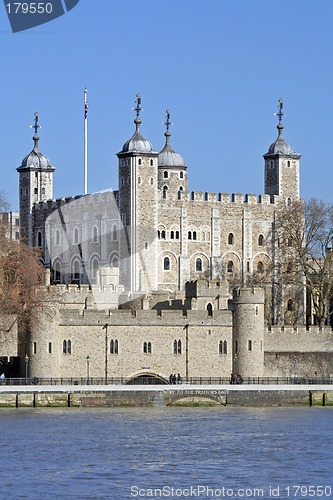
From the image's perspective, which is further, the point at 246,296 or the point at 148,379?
the point at 246,296

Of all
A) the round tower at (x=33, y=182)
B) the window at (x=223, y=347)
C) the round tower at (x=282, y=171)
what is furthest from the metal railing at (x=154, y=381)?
the round tower at (x=33, y=182)

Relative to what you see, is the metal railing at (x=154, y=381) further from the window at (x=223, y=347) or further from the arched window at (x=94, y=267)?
the arched window at (x=94, y=267)

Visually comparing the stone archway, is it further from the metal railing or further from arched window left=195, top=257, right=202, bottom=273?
arched window left=195, top=257, right=202, bottom=273

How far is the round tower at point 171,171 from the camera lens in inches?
4311

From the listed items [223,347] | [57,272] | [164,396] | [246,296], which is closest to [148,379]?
[223,347]

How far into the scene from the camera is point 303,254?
294ft

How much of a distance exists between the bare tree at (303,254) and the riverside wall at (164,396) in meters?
16.0

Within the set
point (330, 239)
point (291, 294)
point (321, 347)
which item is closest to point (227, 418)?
point (321, 347)

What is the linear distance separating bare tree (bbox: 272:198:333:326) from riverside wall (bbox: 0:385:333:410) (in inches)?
630

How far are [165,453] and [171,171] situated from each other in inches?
2368

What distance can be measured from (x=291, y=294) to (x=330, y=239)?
10.5m

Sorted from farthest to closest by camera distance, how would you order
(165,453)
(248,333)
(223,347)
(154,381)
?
(248,333) → (223,347) → (154,381) → (165,453)

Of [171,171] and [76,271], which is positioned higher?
[171,171]

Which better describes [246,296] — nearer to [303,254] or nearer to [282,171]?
[303,254]
